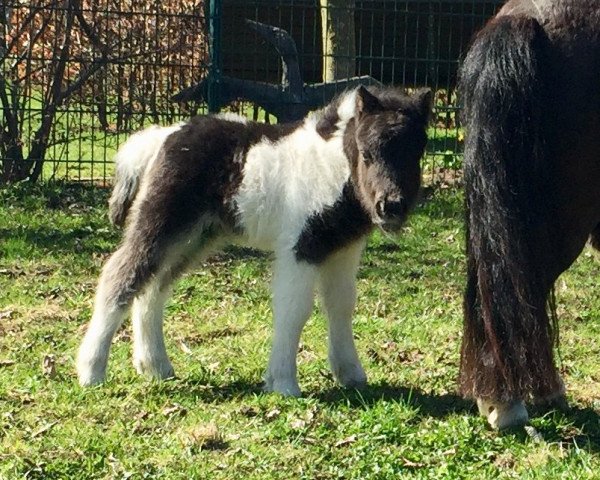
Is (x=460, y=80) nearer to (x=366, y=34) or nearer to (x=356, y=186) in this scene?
(x=356, y=186)

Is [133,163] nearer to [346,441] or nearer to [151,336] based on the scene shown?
[151,336]

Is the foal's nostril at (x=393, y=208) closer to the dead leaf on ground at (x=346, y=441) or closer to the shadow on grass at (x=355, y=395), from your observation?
the shadow on grass at (x=355, y=395)

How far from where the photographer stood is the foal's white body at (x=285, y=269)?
5.29m

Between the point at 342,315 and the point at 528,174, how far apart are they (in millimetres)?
1523

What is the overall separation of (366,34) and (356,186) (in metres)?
8.50

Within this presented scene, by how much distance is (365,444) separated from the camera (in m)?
4.64

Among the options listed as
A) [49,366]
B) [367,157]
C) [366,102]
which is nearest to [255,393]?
[49,366]

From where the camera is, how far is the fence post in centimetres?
1041

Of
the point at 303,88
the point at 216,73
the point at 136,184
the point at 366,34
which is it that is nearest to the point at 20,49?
the point at 216,73

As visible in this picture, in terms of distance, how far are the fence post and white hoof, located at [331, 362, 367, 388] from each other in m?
5.46

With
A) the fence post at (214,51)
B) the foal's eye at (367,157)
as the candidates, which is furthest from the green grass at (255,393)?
the fence post at (214,51)

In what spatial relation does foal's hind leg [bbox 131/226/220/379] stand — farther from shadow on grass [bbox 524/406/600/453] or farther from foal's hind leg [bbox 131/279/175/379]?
shadow on grass [bbox 524/406/600/453]

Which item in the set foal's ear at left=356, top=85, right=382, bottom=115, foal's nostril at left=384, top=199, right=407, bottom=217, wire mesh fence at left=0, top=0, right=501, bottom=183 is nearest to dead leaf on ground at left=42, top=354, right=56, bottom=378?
foal's nostril at left=384, top=199, right=407, bottom=217

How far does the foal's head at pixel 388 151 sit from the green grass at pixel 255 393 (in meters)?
0.93
